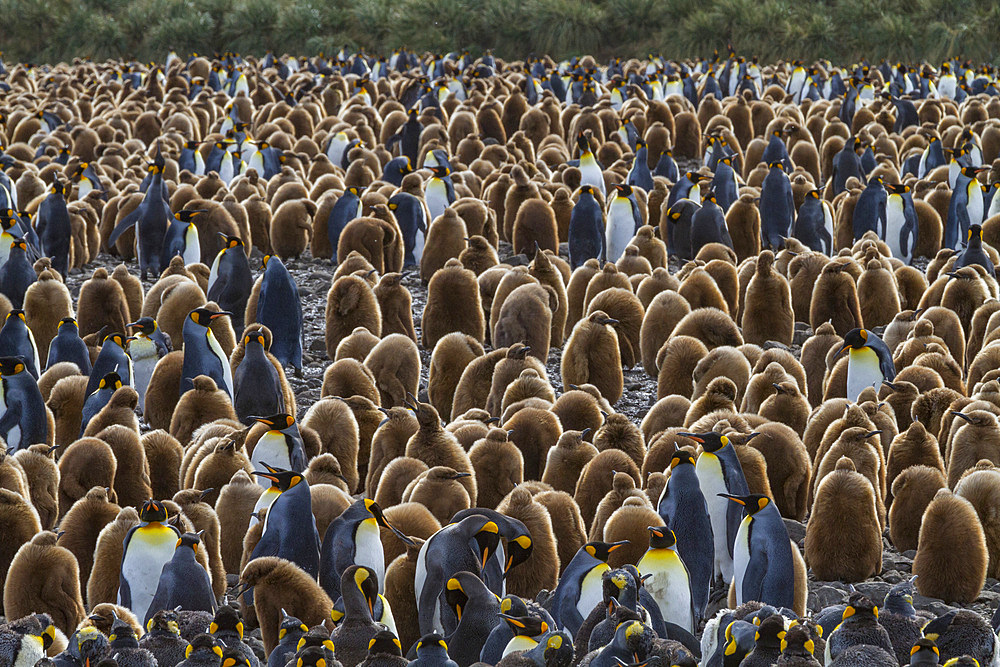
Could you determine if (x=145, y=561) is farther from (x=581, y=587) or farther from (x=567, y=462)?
(x=567, y=462)

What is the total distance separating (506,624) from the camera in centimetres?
384

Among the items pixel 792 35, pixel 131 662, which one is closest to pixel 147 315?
pixel 131 662

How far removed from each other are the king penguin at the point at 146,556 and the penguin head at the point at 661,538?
1.76 metres

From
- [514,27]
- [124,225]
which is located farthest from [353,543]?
[514,27]

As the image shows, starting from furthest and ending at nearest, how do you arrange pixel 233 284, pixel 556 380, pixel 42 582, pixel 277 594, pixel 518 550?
1. pixel 233 284
2. pixel 556 380
3. pixel 518 550
4. pixel 42 582
5. pixel 277 594

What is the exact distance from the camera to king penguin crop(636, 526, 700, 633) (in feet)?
14.0

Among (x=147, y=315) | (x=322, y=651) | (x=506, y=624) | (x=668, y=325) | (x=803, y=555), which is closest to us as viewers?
(x=322, y=651)

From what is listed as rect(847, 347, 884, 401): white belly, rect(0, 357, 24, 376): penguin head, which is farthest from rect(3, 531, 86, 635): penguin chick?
rect(847, 347, 884, 401): white belly

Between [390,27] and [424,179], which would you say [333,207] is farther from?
[390,27]

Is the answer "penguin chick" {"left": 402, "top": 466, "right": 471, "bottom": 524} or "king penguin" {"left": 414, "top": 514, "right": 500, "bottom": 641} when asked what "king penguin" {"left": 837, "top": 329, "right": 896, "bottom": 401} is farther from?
"king penguin" {"left": 414, "top": 514, "right": 500, "bottom": 641}

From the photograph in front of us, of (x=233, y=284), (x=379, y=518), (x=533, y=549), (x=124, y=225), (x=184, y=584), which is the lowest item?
(x=184, y=584)

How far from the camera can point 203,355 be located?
6672 mm

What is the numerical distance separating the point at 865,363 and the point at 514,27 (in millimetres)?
23893

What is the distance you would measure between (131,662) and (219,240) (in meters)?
6.43
